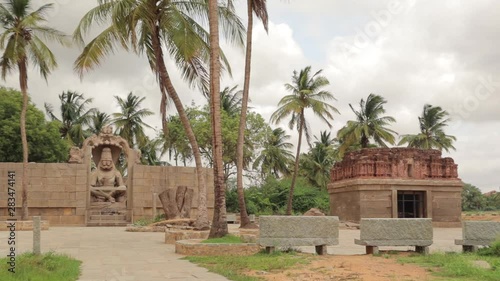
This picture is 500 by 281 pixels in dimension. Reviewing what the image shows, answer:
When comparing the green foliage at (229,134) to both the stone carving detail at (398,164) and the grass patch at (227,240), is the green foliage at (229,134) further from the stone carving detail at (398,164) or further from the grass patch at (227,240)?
the grass patch at (227,240)

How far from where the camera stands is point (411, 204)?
100 ft

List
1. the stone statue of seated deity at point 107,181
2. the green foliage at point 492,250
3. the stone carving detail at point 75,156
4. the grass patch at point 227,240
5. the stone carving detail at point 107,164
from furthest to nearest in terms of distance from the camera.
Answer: the stone carving detail at point 107,164
the stone statue of seated deity at point 107,181
the stone carving detail at point 75,156
the grass patch at point 227,240
the green foliage at point 492,250

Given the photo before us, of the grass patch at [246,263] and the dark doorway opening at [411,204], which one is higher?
the dark doorway opening at [411,204]

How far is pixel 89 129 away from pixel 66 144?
301 inches

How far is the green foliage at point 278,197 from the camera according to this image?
140 ft

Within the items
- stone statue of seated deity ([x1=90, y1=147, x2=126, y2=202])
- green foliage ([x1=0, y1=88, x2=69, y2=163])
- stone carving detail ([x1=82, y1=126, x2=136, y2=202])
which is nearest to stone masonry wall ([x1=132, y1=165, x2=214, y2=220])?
stone carving detail ([x1=82, y1=126, x2=136, y2=202])

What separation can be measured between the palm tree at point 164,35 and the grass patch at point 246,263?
554 cm

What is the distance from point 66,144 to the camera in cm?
4138

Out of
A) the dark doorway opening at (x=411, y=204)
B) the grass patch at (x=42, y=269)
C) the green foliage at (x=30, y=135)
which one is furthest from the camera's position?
the green foliage at (x=30, y=135)

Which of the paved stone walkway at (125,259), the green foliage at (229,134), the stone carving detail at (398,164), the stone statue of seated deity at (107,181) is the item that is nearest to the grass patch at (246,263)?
the paved stone walkway at (125,259)

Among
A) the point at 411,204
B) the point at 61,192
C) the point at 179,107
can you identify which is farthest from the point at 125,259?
the point at 411,204

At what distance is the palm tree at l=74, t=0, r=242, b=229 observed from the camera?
54.3 feet

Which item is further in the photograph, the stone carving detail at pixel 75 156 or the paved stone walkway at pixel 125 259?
the stone carving detail at pixel 75 156

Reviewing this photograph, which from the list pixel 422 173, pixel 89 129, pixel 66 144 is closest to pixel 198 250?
pixel 422 173
